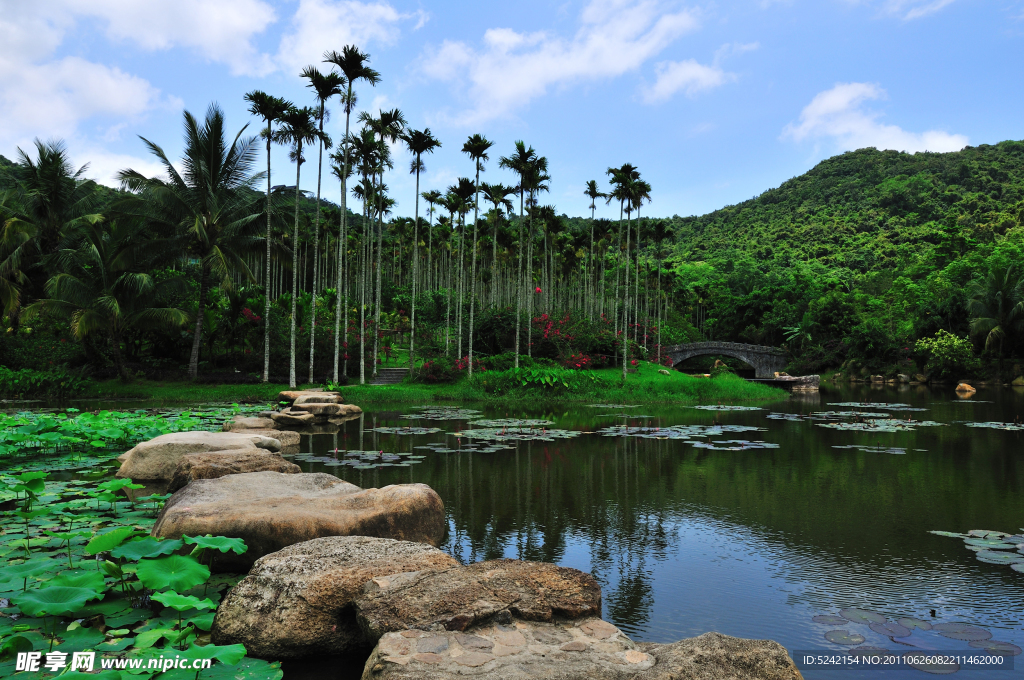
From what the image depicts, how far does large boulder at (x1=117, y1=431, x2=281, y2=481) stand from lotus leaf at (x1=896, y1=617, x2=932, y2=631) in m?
7.49

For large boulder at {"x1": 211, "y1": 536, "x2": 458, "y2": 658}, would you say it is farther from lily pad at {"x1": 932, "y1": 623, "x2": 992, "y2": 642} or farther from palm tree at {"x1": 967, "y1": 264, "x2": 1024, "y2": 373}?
palm tree at {"x1": 967, "y1": 264, "x2": 1024, "y2": 373}

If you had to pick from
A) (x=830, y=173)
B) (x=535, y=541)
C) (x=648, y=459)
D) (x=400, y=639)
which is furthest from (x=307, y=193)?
(x=830, y=173)

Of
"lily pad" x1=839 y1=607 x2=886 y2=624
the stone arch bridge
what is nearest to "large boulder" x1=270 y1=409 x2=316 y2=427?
"lily pad" x1=839 y1=607 x2=886 y2=624

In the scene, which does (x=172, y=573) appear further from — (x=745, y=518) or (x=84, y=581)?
(x=745, y=518)

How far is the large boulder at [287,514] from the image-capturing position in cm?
483

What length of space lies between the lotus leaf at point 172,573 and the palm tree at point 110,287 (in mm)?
21304

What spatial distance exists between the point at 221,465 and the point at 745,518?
6.50 metres

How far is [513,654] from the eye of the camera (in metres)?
3.07

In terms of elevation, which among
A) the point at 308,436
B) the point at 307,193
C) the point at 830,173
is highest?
the point at 830,173

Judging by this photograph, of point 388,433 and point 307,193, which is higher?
point 307,193

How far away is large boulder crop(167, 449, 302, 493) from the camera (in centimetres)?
680

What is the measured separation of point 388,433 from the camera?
1366 centimetres

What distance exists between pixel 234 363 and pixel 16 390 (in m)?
7.87

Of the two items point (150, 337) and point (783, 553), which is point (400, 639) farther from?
point (150, 337)
